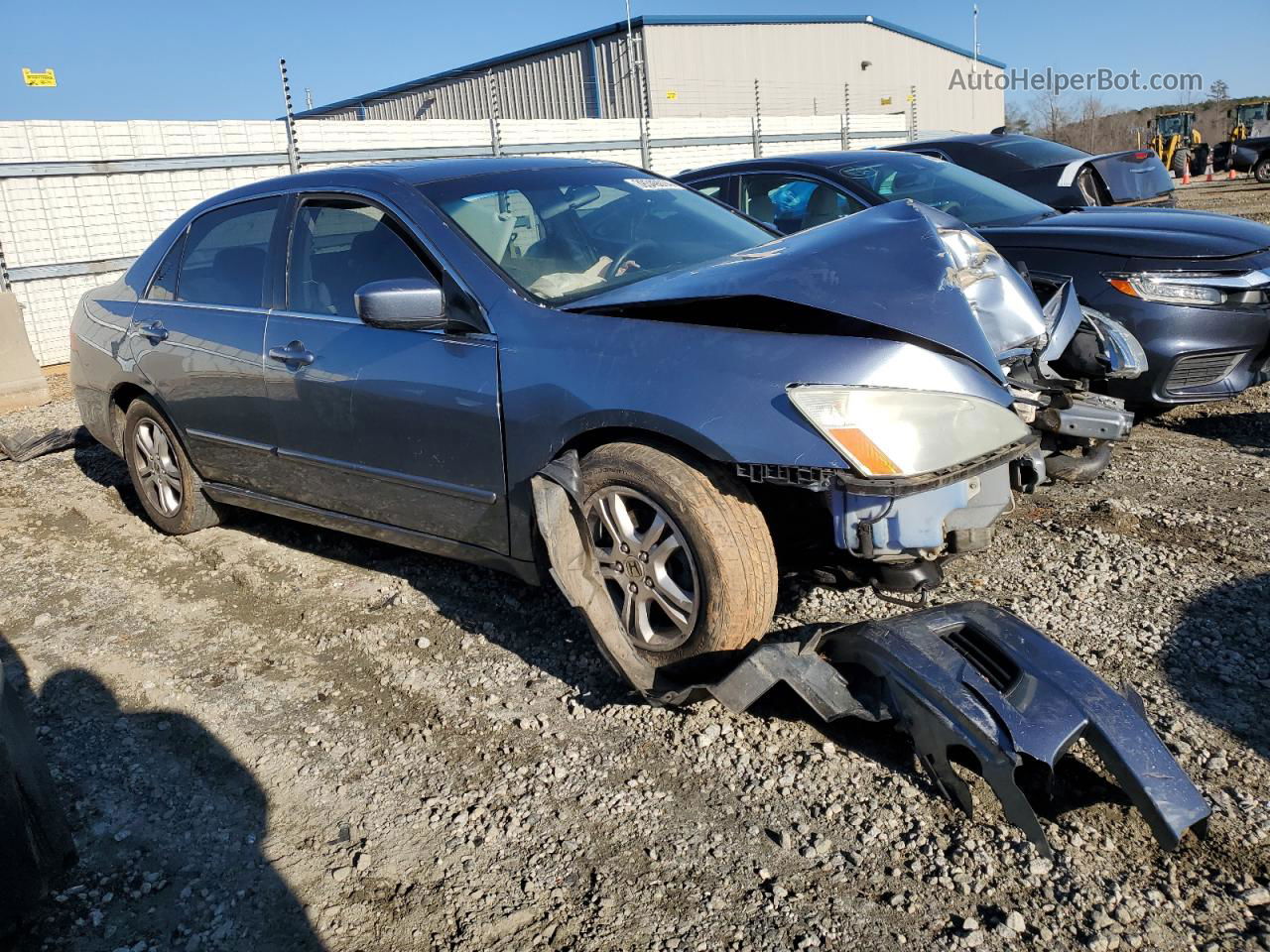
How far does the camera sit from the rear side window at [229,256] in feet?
14.0

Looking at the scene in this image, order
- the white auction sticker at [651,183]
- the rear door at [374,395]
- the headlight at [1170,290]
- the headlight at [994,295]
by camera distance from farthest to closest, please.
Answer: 1. the headlight at [1170,290]
2. the white auction sticker at [651,183]
3. the rear door at [374,395]
4. the headlight at [994,295]

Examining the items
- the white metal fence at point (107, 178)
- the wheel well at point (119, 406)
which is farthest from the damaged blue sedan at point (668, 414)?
the white metal fence at point (107, 178)

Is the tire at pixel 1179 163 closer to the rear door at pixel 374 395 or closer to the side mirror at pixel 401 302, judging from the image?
the rear door at pixel 374 395

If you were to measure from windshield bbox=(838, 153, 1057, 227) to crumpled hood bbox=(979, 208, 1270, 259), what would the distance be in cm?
34

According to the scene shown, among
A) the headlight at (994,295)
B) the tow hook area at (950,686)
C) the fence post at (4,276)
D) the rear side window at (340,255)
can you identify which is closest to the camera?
the tow hook area at (950,686)

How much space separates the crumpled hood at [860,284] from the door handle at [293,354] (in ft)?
3.91

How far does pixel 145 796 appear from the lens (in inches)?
114

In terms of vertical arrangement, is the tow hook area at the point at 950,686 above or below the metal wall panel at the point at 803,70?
below

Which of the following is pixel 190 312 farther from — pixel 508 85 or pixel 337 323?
pixel 508 85

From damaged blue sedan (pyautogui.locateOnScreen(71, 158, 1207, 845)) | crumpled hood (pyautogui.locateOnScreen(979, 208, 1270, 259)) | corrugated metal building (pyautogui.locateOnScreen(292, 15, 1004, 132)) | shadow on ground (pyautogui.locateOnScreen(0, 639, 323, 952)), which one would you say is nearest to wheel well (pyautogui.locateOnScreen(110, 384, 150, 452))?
damaged blue sedan (pyautogui.locateOnScreen(71, 158, 1207, 845))

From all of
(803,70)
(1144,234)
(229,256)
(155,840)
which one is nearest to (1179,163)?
(803,70)

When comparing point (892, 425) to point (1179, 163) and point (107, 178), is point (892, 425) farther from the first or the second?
point (1179, 163)

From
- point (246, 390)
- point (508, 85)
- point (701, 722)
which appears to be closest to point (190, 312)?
point (246, 390)

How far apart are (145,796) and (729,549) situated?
5.74 feet
